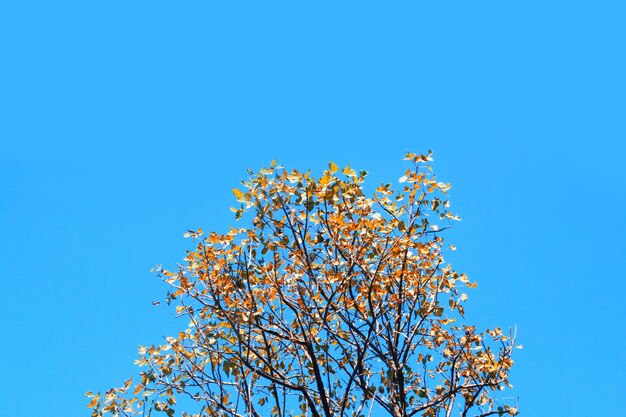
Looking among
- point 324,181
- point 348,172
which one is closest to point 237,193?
point 324,181

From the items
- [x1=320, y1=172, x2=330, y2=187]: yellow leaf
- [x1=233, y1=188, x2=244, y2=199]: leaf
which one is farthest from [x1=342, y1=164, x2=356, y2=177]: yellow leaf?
[x1=233, y1=188, x2=244, y2=199]: leaf

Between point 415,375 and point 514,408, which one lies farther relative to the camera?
point 415,375

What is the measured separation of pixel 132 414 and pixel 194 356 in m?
1.19

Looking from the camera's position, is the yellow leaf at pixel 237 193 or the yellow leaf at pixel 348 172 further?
the yellow leaf at pixel 348 172

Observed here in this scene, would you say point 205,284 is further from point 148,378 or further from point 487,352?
point 487,352

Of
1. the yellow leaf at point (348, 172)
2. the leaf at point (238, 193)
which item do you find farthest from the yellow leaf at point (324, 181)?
the leaf at point (238, 193)

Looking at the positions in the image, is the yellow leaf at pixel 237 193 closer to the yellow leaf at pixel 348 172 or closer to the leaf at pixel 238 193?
the leaf at pixel 238 193

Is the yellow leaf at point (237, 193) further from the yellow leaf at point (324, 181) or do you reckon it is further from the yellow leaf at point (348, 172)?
the yellow leaf at point (348, 172)

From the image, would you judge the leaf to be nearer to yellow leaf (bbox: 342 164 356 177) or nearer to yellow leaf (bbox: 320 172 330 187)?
yellow leaf (bbox: 320 172 330 187)

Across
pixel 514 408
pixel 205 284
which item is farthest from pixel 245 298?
pixel 514 408

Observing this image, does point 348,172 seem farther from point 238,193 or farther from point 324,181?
point 238,193

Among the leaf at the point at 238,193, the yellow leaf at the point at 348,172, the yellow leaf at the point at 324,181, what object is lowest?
the yellow leaf at the point at 324,181

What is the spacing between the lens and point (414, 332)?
8.34 metres

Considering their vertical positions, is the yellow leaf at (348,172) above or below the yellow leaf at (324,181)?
above
